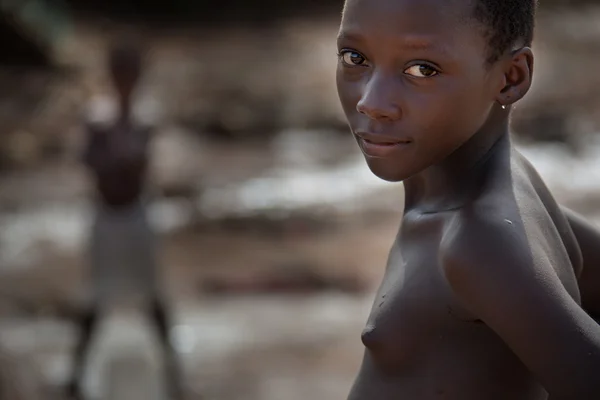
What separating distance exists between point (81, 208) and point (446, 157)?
7.92 m

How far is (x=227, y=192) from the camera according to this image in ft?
30.2

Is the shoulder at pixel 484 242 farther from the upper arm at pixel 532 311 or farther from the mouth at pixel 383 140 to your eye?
the mouth at pixel 383 140

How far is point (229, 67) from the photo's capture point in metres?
13.8

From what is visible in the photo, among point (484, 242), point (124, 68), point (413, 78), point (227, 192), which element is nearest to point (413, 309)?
point (484, 242)

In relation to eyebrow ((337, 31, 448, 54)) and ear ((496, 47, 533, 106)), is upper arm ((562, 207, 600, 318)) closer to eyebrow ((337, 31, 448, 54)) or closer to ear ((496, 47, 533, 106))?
ear ((496, 47, 533, 106))

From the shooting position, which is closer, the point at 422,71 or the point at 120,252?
the point at 422,71

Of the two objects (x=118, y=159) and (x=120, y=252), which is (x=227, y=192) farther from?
(x=118, y=159)

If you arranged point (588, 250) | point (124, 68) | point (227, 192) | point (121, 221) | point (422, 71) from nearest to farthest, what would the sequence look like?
1. point (422, 71)
2. point (588, 250)
3. point (124, 68)
4. point (121, 221)
5. point (227, 192)

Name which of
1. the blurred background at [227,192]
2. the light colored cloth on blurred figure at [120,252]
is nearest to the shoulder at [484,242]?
the light colored cloth on blurred figure at [120,252]

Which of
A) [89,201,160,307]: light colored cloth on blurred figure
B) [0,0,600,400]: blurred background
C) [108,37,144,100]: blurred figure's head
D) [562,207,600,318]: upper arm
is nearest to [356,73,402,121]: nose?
[562,207,600,318]: upper arm

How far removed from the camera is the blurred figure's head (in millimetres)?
5133

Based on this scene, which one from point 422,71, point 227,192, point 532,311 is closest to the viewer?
point 532,311

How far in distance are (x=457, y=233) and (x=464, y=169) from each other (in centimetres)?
15

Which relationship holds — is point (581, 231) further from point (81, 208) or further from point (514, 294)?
point (81, 208)
